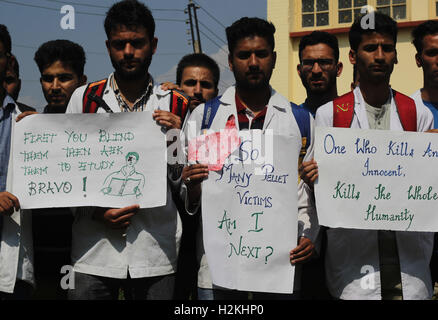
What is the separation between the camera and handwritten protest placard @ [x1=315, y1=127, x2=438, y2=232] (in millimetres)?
2822

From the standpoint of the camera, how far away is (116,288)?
2.89 m

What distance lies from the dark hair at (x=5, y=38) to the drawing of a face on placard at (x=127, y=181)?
1.20 meters

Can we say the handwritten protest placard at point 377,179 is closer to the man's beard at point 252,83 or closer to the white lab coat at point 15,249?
the man's beard at point 252,83

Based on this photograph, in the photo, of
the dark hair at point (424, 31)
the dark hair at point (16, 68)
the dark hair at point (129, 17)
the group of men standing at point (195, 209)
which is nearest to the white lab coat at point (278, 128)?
the group of men standing at point (195, 209)

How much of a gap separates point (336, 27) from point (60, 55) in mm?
10819

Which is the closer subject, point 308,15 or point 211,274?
point 211,274

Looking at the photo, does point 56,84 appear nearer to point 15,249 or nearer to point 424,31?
point 15,249

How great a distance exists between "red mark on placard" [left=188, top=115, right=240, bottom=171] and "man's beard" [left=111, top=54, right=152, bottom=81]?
533mm

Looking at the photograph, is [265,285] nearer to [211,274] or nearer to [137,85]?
[211,274]
